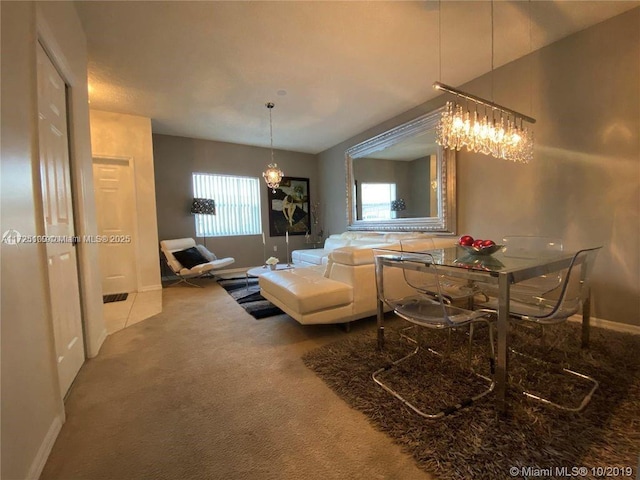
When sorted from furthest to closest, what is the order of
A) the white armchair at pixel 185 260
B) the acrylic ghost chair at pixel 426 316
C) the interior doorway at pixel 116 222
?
the white armchair at pixel 185 260 → the interior doorway at pixel 116 222 → the acrylic ghost chair at pixel 426 316

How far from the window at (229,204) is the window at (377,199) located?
238cm

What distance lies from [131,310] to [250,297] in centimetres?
141

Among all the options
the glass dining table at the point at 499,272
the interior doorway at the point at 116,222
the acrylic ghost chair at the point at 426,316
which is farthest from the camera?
the interior doorway at the point at 116,222

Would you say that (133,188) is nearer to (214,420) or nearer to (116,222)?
(116,222)

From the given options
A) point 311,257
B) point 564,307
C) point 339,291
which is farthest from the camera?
point 311,257

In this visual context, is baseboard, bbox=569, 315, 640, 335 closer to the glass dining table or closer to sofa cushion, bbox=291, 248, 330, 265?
the glass dining table

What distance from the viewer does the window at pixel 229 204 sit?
5.57m

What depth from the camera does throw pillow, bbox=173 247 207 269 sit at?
462cm

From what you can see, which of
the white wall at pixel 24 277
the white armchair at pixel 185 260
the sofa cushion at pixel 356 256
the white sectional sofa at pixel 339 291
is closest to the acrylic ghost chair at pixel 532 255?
the white sectional sofa at pixel 339 291

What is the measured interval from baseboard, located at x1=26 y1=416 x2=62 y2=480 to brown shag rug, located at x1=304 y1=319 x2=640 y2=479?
1.36 metres

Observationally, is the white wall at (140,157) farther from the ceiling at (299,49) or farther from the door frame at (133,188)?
the ceiling at (299,49)

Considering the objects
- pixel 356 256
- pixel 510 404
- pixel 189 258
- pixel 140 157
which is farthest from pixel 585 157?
pixel 140 157

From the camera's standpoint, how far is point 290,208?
6449 mm

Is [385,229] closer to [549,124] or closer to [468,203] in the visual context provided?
[468,203]
